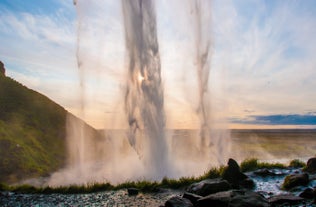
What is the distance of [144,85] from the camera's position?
86.8 feet

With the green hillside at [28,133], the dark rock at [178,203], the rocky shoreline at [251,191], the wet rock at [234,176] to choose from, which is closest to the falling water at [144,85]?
the wet rock at [234,176]

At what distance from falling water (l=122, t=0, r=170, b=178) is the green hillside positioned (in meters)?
19.2

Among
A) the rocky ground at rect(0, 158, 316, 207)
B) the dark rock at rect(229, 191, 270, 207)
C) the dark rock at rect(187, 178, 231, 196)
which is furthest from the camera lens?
the dark rock at rect(187, 178, 231, 196)

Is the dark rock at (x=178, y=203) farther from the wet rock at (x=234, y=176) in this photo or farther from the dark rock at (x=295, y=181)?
the dark rock at (x=295, y=181)

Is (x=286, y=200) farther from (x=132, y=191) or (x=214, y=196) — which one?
(x=132, y=191)

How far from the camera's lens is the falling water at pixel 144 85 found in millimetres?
24891

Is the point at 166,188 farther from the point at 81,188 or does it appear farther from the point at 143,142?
the point at 143,142

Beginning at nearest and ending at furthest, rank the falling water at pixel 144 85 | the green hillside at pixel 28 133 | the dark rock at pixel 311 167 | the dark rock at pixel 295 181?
the dark rock at pixel 295 181 → the dark rock at pixel 311 167 → the falling water at pixel 144 85 → the green hillside at pixel 28 133

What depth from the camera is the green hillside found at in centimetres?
3650

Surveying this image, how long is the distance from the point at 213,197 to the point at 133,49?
20.5 m

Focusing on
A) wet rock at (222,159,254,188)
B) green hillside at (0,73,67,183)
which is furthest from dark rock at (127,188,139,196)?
green hillside at (0,73,67,183)

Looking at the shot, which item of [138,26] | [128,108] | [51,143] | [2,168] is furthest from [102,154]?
[138,26]

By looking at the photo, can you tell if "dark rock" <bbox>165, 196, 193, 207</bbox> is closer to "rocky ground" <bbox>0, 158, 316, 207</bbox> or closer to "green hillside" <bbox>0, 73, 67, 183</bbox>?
"rocky ground" <bbox>0, 158, 316, 207</bbox>

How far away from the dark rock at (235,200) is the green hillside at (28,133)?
1180 inches
